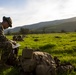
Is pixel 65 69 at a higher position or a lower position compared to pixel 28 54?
lower

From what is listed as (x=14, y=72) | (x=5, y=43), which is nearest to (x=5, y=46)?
(x=5, y=43)

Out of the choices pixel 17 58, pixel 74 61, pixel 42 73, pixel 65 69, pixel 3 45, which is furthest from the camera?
pixel 74 61

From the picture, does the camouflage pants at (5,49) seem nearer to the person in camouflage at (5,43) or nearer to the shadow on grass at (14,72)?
the person in camouflage at (5,43)

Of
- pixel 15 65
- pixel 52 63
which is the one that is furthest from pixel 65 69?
pixel 15 65

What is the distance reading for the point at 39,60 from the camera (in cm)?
1221

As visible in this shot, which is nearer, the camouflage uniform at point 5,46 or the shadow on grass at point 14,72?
the shadow on grass at point 14,72

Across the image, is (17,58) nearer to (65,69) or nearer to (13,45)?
(13,45)

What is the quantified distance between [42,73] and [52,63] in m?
0.92

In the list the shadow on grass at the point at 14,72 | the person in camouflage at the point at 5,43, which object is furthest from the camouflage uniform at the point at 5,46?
the shadow on grass at the point at 14,72

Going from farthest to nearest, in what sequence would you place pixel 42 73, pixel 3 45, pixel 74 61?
pixel 74 61 → pixel 3 45 → pixel 42 73

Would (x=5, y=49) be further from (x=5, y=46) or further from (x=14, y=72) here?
(x=14, y=72)

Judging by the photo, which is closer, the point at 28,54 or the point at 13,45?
the point at 28,54

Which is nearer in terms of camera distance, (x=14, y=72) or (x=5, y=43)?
(x=14, y=72)

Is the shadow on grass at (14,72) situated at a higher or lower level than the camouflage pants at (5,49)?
lower
